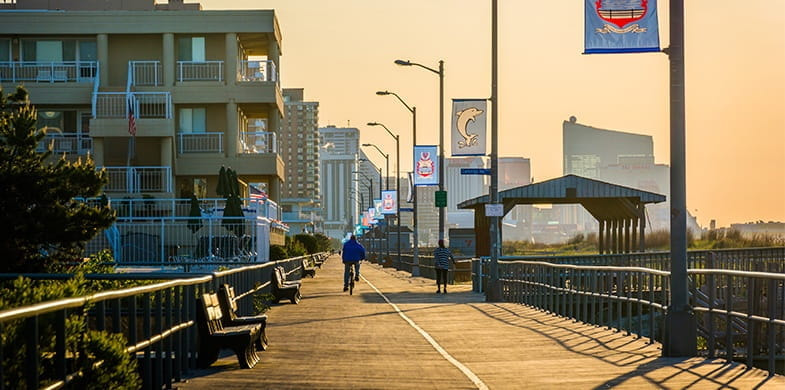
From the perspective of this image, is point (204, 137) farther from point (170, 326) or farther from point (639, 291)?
point (170, 326)

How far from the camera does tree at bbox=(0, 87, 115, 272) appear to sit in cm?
2574

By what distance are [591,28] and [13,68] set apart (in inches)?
1919

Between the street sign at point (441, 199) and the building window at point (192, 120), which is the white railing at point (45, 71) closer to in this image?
the building window at point (192, 120)

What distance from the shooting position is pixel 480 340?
20922 mm

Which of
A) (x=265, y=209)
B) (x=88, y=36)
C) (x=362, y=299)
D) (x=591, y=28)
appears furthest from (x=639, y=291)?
(x=88, y=36)

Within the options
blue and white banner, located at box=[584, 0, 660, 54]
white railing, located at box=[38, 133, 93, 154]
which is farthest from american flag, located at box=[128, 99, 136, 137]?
blue and white banner, located at box=[584, 0, 660, 54]

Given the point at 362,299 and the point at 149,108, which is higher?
the point at 149,108

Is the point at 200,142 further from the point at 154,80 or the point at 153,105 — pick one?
the point at 154,80

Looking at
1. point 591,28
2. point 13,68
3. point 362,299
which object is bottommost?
point 362,299

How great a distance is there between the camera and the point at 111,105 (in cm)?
5953

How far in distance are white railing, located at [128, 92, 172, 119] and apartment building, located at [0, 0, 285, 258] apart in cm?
6

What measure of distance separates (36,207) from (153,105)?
35.7 meters

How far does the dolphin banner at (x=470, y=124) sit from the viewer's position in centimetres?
3716

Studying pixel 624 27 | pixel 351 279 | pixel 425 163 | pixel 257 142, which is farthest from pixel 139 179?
pixel 624 27
